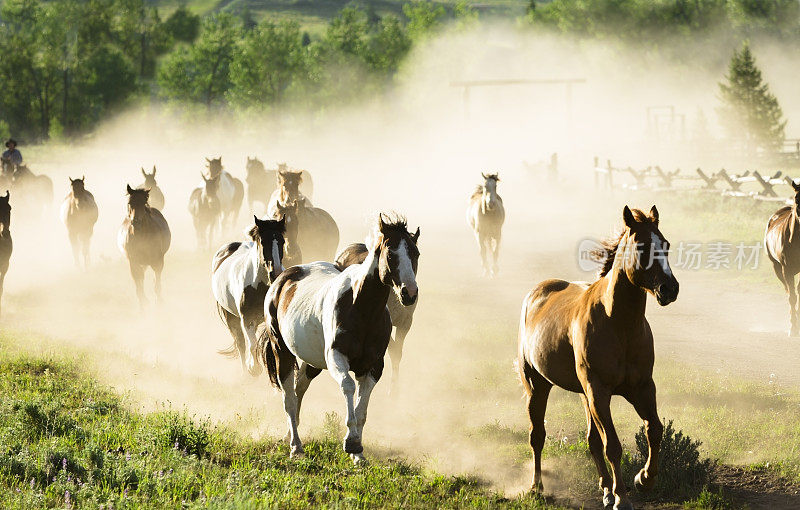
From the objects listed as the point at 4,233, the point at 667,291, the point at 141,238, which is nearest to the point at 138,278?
the point at 141,238

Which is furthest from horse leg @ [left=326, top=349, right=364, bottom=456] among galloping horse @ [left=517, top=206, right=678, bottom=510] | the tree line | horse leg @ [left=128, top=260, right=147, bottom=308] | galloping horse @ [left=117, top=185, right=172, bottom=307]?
the tree line

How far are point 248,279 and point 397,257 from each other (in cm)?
426

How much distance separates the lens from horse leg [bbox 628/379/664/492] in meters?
6.93

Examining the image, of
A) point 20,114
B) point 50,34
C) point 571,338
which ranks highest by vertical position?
point 50,34

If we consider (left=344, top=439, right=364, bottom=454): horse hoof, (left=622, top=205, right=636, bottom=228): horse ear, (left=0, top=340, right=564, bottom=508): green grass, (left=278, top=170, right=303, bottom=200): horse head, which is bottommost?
(left=0, top=340, right=564, bottom=508): green grass

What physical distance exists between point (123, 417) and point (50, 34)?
79.7 meters

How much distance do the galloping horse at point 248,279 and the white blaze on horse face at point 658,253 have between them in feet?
16.5

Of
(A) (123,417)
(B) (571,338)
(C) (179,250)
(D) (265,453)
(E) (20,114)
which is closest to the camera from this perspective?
(B) (571,338)

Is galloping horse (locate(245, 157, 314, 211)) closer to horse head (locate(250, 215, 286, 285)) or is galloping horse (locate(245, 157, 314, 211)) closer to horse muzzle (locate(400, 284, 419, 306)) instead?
horse head (locate(250, 215, 286, 285))

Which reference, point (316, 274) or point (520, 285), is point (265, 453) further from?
point (520, 285)

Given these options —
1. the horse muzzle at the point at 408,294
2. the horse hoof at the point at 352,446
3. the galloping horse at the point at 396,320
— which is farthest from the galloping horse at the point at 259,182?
the horse muzzle at the point at 408,294

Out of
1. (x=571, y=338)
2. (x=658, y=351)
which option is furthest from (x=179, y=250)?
→ (x=571, y=338)

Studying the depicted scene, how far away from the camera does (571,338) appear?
740 centimetres

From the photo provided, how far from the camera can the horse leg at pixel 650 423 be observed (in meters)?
6.93
